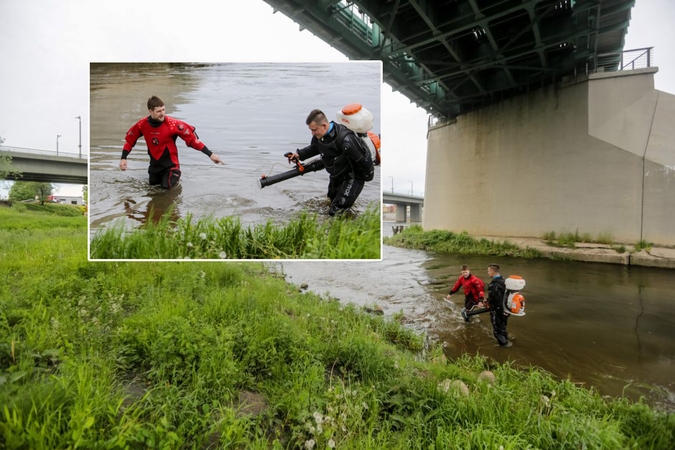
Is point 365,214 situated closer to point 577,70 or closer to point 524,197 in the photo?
point 524,197

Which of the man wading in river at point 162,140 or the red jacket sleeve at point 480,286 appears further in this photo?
the red jacket sleeve at point 480,286

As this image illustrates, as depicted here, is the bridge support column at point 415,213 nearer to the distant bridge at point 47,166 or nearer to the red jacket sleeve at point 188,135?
the red jacket sleeve at point 188,135

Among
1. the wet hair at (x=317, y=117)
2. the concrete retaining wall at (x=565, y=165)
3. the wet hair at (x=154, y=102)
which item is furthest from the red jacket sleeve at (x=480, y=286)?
the wet hair at (x=154, y=102)

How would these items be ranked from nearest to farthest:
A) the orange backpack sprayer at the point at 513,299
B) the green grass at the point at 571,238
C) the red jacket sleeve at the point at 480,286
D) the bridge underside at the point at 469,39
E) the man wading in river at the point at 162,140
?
1. the man wading in river at the point at 162,140
2. the orange backpack sprayer at the point at 513,299
3. the red jacket sleeve at the point at 480,286
4. the bridge underside at the point at 469,39
5. the green grass at the point at 571,238

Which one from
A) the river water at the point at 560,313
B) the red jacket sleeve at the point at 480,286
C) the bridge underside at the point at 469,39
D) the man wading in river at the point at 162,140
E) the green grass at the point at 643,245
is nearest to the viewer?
the man wading in river at the point at 162,140

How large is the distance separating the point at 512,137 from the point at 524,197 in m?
1.06

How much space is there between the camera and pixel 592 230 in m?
3.59

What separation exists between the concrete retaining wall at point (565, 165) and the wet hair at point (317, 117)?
3283mm

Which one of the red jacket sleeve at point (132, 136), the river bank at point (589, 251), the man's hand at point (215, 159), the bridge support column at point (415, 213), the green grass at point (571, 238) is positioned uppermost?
the red jacket sleeve at point (132, 136)

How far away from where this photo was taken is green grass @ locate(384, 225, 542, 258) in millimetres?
3979

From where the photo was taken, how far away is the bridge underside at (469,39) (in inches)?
128

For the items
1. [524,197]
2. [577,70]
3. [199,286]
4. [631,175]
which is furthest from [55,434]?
[577,70]

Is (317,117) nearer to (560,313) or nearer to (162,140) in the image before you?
(162,140)

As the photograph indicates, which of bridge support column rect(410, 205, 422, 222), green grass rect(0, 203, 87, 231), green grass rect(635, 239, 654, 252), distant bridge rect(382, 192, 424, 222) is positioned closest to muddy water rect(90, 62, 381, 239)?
green grass rect(0, 203, 87, 231)
